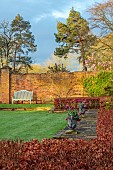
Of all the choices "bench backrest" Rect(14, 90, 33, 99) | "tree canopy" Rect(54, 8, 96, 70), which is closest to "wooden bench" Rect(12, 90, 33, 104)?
"bench backrest" Rect(14, 90, 33, 99)

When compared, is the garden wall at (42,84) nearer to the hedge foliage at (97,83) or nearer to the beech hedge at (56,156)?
the hedge foliage at (97,83)

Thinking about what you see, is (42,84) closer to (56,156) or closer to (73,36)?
(73,36)

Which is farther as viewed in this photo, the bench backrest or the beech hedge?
the bench backrest

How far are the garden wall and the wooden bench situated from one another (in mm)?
357

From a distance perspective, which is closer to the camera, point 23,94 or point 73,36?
point 23,94

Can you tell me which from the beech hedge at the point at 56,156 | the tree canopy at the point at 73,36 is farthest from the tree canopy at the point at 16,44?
the beech hedge at the point at 56,156

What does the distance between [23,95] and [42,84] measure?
1387 mm

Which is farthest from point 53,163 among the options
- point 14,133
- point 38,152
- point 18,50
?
point 18,50

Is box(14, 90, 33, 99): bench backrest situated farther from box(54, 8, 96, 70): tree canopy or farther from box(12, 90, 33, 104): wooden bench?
box(54, 8, 96, 70): tree canopy

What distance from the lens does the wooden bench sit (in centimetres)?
2238

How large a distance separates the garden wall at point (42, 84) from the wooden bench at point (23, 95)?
14.1 inches

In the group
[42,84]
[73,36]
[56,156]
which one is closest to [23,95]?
[42,84]

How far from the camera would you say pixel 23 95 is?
22.5 metres

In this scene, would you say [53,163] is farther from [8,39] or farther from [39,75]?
[8,39]
